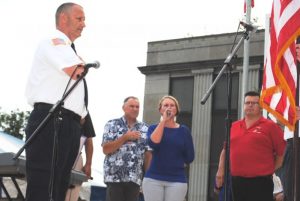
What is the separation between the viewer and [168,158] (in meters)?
7.06

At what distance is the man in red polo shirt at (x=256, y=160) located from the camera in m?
6.53

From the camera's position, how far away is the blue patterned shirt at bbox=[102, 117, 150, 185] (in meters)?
7.32

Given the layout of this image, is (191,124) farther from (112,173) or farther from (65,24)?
(65,24)

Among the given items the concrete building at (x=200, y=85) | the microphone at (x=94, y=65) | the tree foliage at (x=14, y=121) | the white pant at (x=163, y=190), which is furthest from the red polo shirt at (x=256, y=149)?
the tree foliage at (x=14, y=121)

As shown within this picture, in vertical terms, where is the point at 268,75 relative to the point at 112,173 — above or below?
above

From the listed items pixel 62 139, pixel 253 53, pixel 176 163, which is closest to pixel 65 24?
pixel 62 139

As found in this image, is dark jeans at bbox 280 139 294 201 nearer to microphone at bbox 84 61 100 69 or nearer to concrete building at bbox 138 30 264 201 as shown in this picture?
microphone at bbox 84 61 100 69

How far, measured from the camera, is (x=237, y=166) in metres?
6.63

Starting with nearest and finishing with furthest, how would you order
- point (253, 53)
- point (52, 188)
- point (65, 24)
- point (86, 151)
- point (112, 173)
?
point (52, 188)
point (65, 24)
point (86, 151)
point (112, 173)
point (253, 53)

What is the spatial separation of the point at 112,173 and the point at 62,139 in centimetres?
275

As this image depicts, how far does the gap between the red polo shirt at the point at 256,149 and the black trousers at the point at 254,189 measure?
6 centimetres

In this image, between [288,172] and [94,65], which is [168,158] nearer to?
[288,172]

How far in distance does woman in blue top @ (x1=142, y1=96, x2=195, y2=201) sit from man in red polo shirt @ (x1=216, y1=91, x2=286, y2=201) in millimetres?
662

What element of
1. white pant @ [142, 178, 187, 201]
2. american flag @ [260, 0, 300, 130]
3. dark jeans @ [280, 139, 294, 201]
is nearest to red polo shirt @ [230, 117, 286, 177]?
dark jeans @ [280, 139, 294, 201]
